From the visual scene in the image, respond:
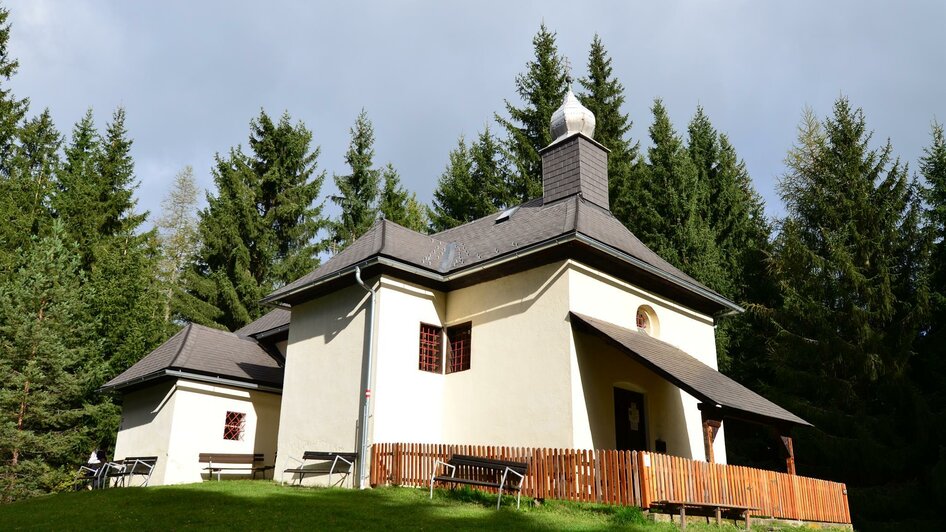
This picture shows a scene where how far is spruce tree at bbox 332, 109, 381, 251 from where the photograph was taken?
33875 mm

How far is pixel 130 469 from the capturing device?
18.0m

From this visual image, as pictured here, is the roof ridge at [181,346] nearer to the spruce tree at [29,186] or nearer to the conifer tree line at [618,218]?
the conifer tree line at [618,218]

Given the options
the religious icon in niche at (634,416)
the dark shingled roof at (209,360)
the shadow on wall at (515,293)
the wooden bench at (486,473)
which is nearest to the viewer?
the wooden bench at (486,473)

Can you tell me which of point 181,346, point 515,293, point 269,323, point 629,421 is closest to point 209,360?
point 181,346

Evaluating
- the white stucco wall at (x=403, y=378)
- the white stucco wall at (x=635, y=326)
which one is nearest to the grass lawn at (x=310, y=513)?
the white stucco wall at (x=403, y=378)

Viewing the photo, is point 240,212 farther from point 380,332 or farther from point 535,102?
point 380,332

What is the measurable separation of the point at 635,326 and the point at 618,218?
1288cm

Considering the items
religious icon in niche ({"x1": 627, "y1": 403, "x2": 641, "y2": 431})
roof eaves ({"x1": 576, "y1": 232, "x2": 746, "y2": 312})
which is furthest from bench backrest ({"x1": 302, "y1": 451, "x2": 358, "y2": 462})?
roof eaves ({"x1": 576, "y1": 232, "x2": 746, "y2": 312})

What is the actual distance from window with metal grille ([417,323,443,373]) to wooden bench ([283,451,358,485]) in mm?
2446

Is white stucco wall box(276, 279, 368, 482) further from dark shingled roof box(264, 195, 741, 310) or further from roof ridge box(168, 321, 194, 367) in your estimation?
roof ridge box(168, 321, 194, 367)

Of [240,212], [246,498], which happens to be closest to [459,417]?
[246,498]

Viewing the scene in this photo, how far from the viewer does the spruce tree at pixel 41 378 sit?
71.0 feet

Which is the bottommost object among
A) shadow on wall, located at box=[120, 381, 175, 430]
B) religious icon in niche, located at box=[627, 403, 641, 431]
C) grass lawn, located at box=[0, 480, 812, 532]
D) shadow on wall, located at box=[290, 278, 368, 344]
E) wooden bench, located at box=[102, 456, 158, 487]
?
grass lawn, located at box=[0, 480, 812, 532]

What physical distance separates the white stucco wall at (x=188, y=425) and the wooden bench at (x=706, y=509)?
11.7 m
